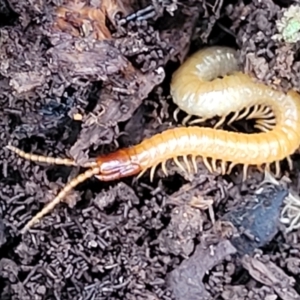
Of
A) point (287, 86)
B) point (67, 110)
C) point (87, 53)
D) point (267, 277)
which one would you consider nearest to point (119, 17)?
point (87, 53)

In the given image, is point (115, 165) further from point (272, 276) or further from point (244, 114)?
point (272, 276)

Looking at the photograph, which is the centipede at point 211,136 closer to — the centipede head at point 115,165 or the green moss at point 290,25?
the centipede head at point 115,165

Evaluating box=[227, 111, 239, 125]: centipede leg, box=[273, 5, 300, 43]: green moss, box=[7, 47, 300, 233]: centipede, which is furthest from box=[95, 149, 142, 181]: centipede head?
box=[273, 5, 300, 43]: green moss

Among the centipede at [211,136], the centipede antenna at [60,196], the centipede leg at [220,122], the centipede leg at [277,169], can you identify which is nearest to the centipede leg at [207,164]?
the centipede at [211,136]

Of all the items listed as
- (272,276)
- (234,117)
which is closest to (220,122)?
(234,117)

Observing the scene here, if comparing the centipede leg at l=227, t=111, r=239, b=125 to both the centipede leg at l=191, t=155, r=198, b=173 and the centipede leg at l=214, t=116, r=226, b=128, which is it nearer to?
the centipede leg at l=214, t=116, r=226, b=128

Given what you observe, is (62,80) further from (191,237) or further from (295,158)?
(295,158)
